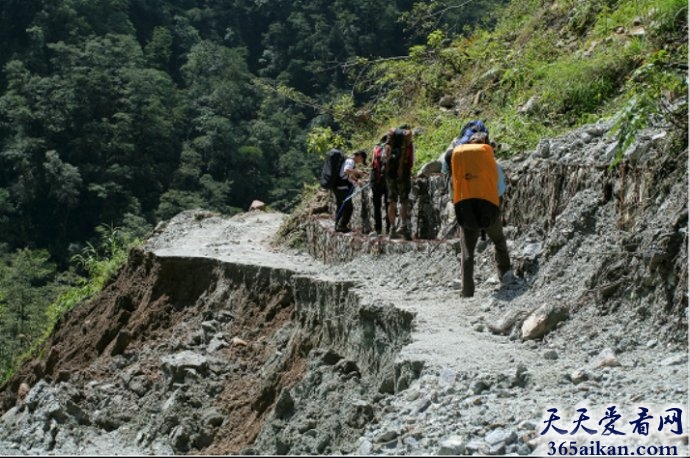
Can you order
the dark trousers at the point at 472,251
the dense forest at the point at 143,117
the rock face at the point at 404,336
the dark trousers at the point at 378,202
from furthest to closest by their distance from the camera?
the dense forest at the point at 143,117
the dark trousers at the point at 378,202
the dark trousers at the point at 472,251
the rock face at the point at 404,336

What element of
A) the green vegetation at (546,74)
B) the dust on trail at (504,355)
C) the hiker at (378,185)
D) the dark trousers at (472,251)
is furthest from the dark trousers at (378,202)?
the dark trousers at (472,251)

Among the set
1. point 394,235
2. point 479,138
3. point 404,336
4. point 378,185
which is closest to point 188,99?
point 378,185

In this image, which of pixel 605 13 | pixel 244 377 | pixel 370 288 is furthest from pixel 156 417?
pixel 605 13

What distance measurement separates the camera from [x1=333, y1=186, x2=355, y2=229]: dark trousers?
13.6m

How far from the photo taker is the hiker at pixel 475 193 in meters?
9.31

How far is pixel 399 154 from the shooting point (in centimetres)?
1186

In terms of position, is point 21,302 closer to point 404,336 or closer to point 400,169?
point 400,169

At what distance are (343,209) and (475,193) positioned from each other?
4.46 m

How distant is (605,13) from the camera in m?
14.4

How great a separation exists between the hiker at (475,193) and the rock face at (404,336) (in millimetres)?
408

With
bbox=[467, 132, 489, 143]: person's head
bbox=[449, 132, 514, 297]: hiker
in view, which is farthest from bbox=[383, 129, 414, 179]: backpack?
bbox=[449, 132, 514, 297]: hiker

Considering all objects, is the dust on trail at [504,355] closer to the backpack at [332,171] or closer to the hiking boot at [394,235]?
the hiking boot at [394,235]

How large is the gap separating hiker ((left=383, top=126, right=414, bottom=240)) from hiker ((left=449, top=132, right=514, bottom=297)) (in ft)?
7.80

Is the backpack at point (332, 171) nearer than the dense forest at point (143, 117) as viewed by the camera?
Yes
